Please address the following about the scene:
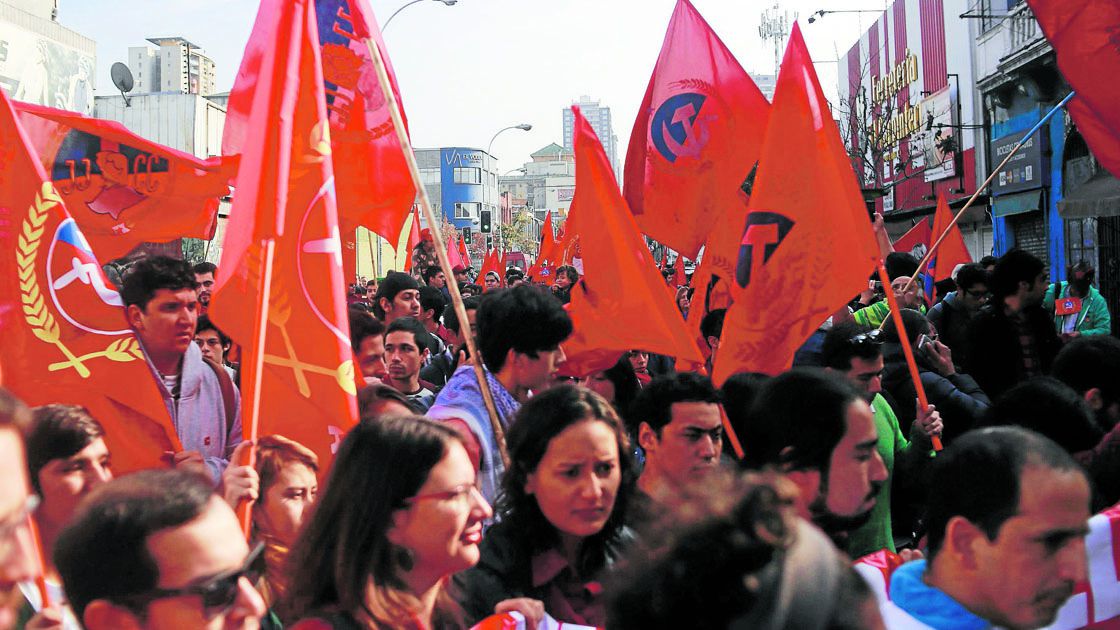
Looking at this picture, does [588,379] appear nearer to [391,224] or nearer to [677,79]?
[391,224]

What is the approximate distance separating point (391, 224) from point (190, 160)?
1.38m

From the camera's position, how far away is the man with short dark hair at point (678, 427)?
3.87 m

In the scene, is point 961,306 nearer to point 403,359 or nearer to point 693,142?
point 693,142

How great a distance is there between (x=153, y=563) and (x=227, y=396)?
2.56 m

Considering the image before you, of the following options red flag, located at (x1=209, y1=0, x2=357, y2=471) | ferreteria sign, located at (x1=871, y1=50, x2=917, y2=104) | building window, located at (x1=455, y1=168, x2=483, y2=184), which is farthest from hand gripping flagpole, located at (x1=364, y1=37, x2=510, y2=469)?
building window, located at (x1=455, y1=168, x2=483, y2=184)

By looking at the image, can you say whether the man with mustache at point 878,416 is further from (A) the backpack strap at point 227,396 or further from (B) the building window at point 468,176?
(B) the building window at point 468,176

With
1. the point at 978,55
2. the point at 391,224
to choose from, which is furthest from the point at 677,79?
the point at 978,55

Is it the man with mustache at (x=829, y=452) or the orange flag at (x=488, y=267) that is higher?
the orange flag at (x=488, y=267)

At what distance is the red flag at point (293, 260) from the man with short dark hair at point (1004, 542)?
2.21 metres

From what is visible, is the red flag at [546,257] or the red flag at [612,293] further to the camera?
the red flag at [546,257]

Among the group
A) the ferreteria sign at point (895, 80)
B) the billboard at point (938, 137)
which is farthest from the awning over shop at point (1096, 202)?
the ferreteria sign at point (895, 80)

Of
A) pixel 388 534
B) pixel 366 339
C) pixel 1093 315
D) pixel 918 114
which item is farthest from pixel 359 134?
pixel 918 114

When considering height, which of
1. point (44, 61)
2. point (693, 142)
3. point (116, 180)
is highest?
point (44, 61)

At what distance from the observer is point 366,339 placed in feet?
17.9
